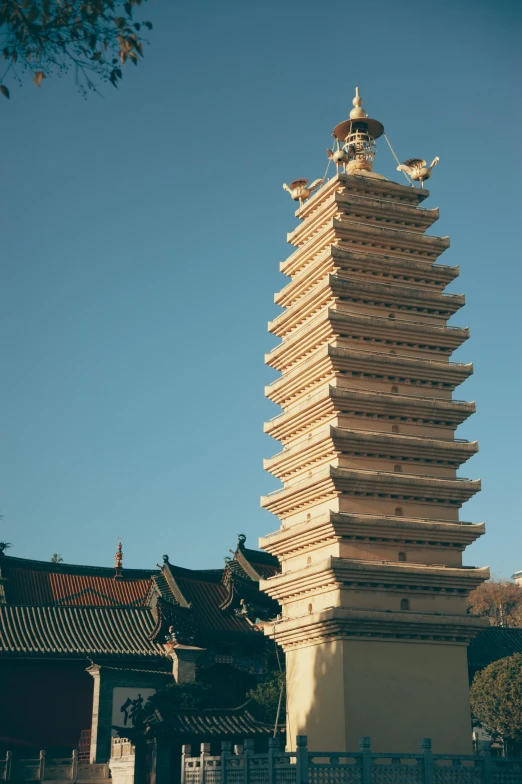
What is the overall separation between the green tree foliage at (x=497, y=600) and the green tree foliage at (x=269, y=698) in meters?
50.6

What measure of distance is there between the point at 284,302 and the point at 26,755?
20679mm

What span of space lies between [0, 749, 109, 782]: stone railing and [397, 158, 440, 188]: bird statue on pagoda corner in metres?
25.7

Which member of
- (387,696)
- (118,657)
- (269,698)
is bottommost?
(387,696)

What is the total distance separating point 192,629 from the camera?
3894cm

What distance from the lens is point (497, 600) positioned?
3396 inches

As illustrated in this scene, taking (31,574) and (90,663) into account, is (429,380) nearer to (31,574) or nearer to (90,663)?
(90,663)

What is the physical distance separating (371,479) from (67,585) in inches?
872

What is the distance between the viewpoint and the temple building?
123 feet

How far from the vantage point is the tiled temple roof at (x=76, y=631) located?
38.9 meters

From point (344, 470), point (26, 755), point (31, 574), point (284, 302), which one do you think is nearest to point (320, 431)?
point (344, 470)

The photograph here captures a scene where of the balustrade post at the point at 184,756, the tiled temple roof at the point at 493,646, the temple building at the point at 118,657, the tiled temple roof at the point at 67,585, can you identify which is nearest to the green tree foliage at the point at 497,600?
the tiled temple roof at the point at 493,646

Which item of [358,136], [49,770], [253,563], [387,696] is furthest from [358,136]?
[49,770]

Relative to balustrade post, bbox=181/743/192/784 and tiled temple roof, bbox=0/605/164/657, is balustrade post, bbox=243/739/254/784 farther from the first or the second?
tiled temple roof, bbox=0/605/164/657

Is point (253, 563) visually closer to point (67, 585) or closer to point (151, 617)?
point (151, 617)
